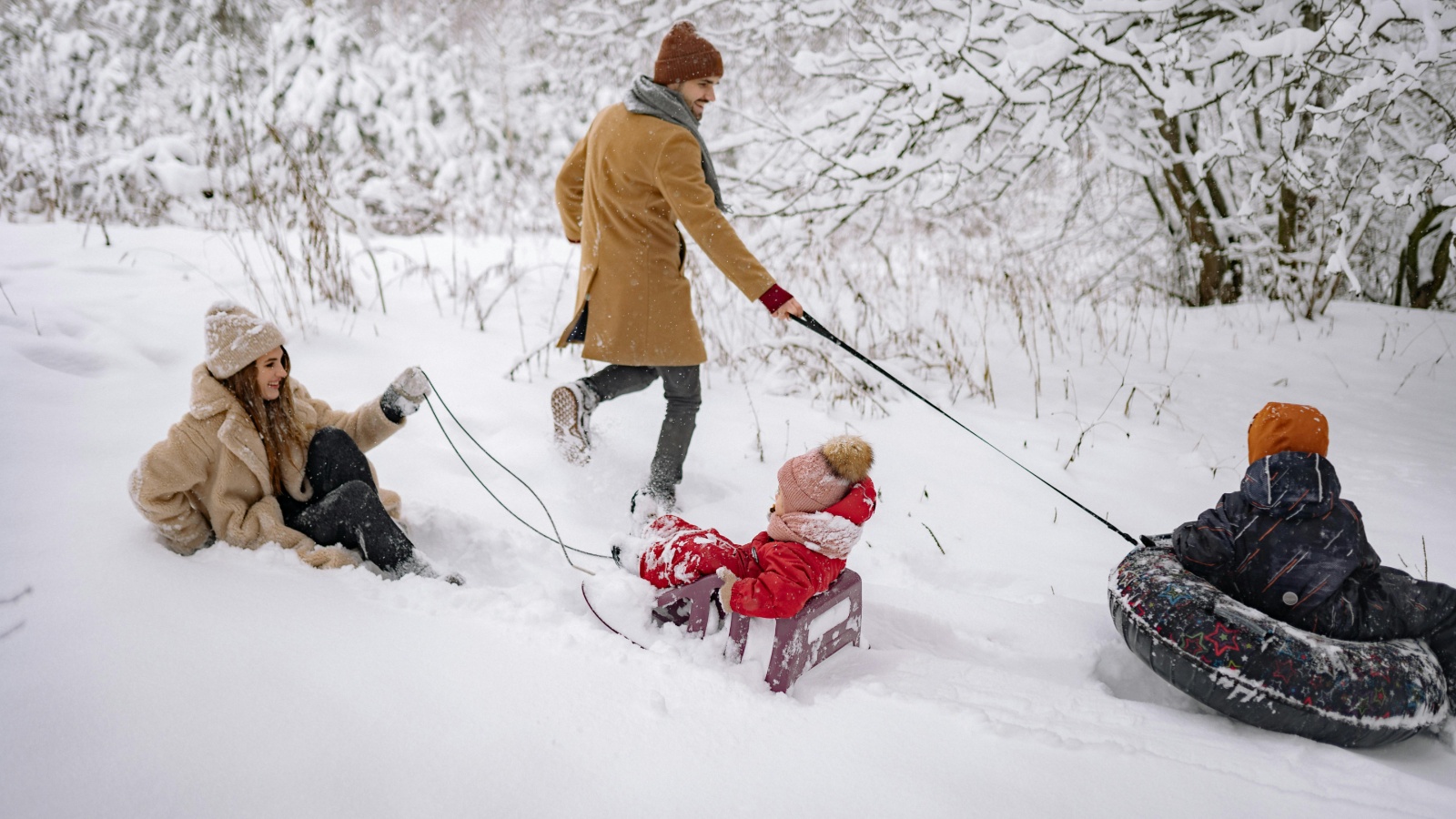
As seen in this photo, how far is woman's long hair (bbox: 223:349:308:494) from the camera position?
6.72 ft

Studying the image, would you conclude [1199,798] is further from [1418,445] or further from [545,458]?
[1418,445]

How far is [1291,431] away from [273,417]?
2902mm

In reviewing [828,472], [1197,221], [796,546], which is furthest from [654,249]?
[1197,221]

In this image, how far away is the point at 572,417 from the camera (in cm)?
288

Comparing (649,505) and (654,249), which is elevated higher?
(654,249)

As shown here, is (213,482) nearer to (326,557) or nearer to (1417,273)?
(326,557)

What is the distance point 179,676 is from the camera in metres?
1.54

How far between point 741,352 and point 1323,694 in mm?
3206

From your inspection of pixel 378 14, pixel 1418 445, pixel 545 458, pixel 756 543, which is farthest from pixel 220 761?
pixel 378 14

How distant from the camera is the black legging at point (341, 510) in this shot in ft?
6.97

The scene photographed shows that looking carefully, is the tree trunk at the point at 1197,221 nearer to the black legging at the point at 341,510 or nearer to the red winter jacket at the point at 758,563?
the red winter jacket at the point at 758,563

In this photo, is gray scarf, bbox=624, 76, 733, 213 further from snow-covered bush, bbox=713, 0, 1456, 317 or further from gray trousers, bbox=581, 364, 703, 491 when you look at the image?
snow-covered bush, bbox=713, 0, 1456, 317

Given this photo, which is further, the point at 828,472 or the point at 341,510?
the point at 341,510

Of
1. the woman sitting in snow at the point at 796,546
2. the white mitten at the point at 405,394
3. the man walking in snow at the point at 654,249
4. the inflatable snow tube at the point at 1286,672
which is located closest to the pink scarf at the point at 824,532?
the woman sitting in snow at the point at 796,546
